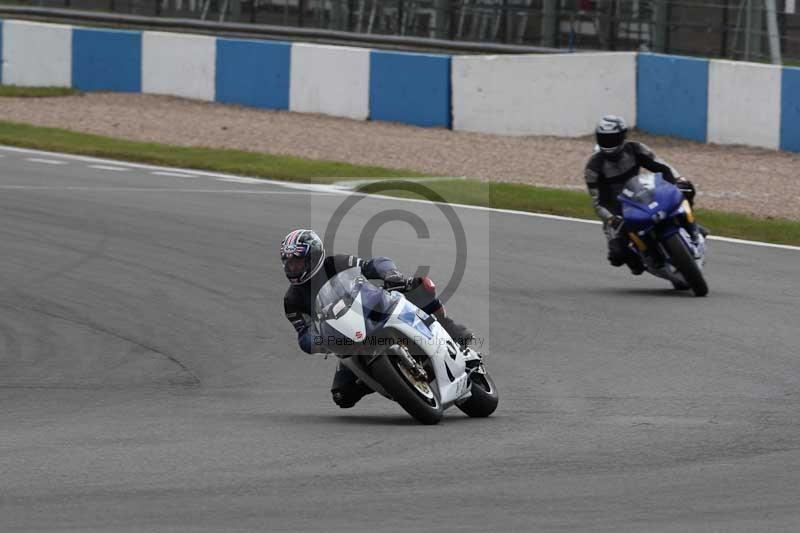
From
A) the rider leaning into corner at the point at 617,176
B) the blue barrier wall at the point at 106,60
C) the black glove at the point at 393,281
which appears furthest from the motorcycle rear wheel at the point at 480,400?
the blue barrier wall at the point at 106,60

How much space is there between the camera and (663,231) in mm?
12531

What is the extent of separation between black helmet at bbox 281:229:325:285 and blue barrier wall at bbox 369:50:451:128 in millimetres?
16219

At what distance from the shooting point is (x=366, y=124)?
25.1m

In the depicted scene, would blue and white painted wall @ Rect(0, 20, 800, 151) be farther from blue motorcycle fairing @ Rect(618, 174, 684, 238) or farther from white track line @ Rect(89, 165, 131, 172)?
blue motorcycle fairing @ Rect(618, 174, 684, 238)

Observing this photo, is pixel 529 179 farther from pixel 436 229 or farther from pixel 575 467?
pixel 575 467

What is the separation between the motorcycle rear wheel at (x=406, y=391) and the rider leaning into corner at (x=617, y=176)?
5.03m

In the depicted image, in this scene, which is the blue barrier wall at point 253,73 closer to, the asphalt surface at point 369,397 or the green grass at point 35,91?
the green grass at point 35,91

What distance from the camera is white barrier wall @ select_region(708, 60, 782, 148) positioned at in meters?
21.1

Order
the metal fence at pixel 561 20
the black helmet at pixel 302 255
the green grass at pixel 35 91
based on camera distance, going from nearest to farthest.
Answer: the black helmet at pixel 302 255
the metal fence at pixel 561 20
the green grass at pixel 35 91

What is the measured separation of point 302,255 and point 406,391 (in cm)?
95

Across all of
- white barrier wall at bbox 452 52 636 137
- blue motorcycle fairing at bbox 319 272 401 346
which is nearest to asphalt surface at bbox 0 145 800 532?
blue motorcycle fairing at bbox 319 272 401 346

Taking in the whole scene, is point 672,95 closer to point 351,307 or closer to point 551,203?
point 551,203

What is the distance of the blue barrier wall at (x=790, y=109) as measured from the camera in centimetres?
2069

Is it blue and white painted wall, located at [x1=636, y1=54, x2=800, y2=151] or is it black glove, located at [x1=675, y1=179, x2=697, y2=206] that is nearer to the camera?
black glove, located at [x1=675, y1=179, x2=697, y2=206]
